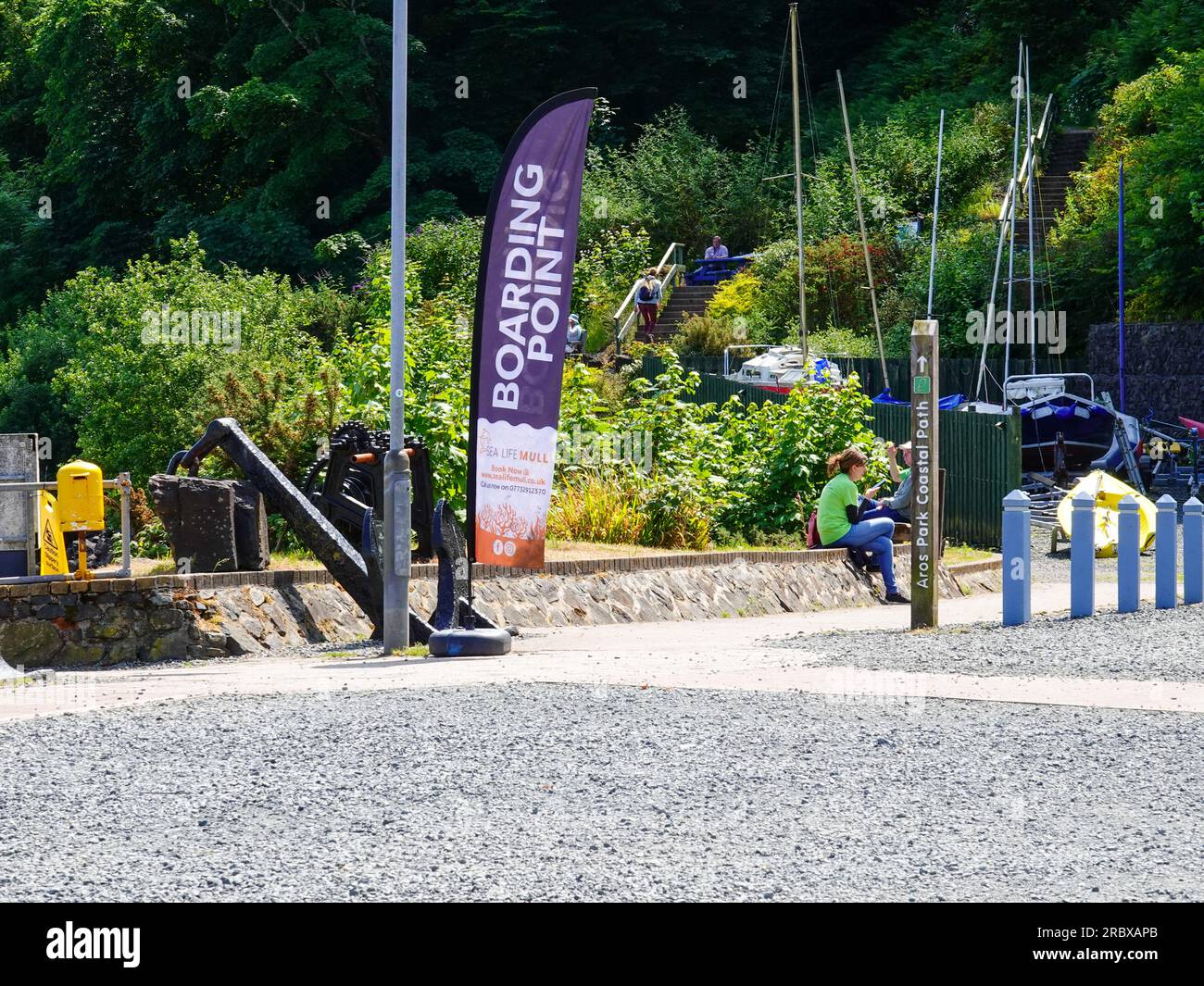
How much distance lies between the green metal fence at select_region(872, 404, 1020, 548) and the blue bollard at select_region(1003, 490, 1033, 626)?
677 cm

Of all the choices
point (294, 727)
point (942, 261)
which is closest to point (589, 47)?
point (942, 261)

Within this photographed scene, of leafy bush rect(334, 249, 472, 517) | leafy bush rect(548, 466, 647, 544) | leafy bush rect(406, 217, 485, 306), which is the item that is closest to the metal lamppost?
leafy bush rect(334, 249, 472, 517)

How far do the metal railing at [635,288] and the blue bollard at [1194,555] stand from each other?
2031 centimetres

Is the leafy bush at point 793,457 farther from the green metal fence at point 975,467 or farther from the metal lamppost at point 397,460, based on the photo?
the metal lamppost at point 397,460

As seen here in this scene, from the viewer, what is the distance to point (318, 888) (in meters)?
5.83

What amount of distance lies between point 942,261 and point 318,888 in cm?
2917

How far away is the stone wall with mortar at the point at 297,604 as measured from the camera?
1275 cm

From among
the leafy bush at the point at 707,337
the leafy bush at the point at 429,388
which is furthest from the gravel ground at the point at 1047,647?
the leafy bush at the point at 707,337

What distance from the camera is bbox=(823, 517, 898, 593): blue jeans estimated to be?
53.0ft

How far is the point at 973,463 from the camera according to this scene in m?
21.0

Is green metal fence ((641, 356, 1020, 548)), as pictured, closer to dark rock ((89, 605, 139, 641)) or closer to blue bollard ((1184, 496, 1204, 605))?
blue bollard ((1184, 496, 1204, 605))

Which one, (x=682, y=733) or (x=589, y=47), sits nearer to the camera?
(x=682, y=733)

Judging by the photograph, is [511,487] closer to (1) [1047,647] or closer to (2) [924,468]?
(2) [924,468]

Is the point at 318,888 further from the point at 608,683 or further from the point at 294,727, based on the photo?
the point at 608,683
